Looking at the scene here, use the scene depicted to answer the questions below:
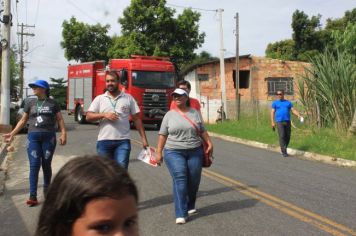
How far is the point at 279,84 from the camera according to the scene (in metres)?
35.6

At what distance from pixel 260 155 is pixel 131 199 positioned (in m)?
13.1

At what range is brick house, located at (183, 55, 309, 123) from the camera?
3475 cm

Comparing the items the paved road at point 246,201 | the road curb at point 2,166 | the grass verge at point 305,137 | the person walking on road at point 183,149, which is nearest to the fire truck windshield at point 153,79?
the grass verge at point 305,137

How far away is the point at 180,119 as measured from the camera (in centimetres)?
669

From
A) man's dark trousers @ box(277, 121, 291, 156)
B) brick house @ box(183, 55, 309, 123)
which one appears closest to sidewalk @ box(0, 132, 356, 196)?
man's dark trousers @ box(277, 121, 291, 156)

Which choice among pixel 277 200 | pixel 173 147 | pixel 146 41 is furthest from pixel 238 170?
pixel 146 41

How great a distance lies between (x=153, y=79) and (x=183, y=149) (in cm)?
1734

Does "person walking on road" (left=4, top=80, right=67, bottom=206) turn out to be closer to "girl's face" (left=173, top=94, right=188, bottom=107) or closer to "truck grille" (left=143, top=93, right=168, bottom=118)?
"girl's face" (left=173, top=94, right=188, bottom=107)

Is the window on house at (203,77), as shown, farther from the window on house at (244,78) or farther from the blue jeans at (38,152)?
the blue jeans at (38,152)

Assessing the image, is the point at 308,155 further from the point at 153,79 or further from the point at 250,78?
the point at 250,78

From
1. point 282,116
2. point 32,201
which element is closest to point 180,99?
point 32,201

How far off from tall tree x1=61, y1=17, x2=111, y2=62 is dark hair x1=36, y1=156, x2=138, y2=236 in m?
46.8

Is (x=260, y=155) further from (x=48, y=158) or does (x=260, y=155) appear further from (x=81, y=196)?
(x=81, y=196)

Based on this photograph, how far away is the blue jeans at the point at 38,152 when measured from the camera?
289 inches
